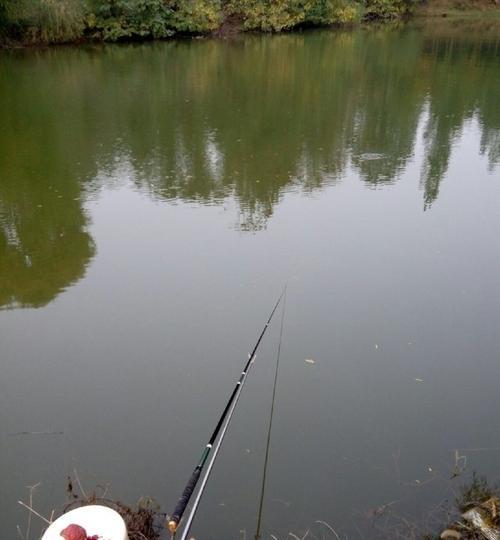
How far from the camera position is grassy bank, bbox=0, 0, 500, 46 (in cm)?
1346

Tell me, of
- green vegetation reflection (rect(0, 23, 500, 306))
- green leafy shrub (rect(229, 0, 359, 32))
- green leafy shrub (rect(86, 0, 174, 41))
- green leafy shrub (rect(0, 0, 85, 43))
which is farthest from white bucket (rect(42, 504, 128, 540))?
green leafy shrub (rect(229, 0, 359, 32))

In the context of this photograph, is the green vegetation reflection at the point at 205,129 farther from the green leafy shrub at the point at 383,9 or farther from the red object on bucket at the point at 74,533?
the green leafy shrub at the point at 383,9

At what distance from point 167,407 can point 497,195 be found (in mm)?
3862

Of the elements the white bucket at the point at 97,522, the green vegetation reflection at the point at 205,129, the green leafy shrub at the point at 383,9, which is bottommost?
the green vegetation reflection at the point at 205,129

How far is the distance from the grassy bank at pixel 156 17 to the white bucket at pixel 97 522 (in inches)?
557

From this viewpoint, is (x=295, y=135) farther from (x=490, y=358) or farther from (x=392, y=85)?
(x=490, y=358)

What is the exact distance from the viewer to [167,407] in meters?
2.54

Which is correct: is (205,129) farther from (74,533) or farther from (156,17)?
(156,17)

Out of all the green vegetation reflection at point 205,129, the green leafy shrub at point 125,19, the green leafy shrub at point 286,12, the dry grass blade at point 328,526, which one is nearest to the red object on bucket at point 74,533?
the dry grass blade at point 328,526

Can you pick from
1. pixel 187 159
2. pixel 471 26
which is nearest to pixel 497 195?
pixel 187 159

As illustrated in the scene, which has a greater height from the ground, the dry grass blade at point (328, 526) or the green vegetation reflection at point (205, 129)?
the green vegetation reflection at point (205, 129)

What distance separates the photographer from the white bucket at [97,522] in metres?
1.43

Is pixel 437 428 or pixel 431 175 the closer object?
pixel 437 428

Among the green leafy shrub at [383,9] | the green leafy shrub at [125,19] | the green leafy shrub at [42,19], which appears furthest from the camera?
the green leafy shrub at [383,9]
